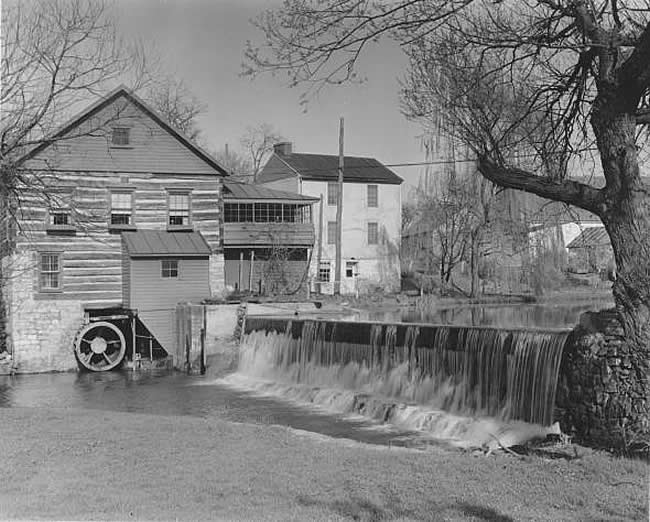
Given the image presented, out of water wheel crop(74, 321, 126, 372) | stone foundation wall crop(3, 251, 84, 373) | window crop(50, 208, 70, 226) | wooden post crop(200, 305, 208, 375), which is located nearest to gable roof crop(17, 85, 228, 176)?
window crop(50, 208, 70, 226)

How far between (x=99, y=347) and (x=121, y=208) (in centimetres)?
505

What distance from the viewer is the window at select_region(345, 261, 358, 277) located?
43.5m

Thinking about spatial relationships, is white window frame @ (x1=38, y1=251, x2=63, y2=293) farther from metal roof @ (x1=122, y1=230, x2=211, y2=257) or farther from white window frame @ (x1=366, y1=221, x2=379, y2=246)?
white window frame @ (x1=366, y1=221, x2=379, y2=246)

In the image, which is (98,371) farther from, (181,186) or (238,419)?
(238,419)

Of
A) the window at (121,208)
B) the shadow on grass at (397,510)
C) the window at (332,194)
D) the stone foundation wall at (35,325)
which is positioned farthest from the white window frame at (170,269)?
the shadow on grass at (397,510)

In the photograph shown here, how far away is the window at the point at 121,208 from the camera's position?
92.3 ft

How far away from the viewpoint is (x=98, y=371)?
88.5 ft

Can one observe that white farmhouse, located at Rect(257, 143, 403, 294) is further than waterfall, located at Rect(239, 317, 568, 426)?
Yes

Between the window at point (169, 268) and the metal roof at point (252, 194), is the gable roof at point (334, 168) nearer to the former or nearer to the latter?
the metal roof at point (252, 194)

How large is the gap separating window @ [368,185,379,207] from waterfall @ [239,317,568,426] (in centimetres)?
2347

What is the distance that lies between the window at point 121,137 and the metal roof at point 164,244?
10.7ft

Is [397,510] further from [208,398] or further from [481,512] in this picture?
[208,398]

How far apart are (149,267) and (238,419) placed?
12081 mm

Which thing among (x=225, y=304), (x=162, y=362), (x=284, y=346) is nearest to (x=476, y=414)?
(x=284, y=346)
